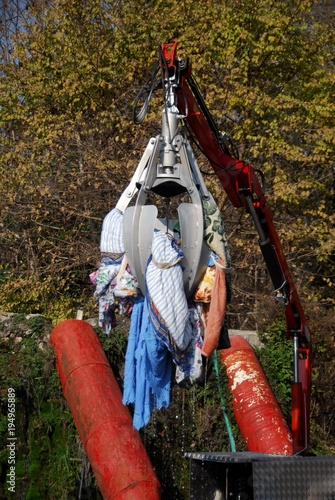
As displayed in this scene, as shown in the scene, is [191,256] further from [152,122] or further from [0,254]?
[0,254]

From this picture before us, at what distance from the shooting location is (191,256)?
12.0 feet

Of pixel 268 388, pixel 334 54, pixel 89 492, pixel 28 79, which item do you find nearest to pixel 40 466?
pixel 89 492

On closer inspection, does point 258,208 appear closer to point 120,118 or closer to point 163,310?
point 163,310

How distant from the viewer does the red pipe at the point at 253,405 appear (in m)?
7.10

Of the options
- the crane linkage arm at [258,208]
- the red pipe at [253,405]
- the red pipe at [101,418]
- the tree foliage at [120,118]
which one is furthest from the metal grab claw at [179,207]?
the tree foliage at [120,118]

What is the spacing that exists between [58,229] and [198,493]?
24.9 ft

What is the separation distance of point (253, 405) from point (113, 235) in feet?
13.9

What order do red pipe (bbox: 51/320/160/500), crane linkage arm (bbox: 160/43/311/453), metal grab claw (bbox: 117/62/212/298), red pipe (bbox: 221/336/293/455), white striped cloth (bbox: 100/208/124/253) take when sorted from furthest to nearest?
1. red pipe (bbox: 221/336/293/455)
2. red pipe (bbox: 51/320/160/500)
3. crane linkage arm (bbox: 160/43/311/453)
4. white striped cloth (bbox: 100/208/124/253)
5. metal grab claw (bbox: 117/62/212/298)

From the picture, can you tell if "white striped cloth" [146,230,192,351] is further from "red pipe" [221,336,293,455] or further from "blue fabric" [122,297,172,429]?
"red pipe" [221,336,293,455]

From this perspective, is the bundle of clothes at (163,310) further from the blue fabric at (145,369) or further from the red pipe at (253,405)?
the red pipe at (253,405)

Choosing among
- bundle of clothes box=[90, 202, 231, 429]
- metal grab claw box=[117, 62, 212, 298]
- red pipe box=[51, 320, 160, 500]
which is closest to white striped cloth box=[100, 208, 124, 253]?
bundle of clothes box=[90, 202, 231, 429]

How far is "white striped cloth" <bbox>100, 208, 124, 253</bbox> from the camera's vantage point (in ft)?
12.7

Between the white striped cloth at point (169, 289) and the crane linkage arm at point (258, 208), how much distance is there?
55.4 inches

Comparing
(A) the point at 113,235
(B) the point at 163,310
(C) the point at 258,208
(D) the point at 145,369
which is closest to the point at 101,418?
(C) the point at 258,208
